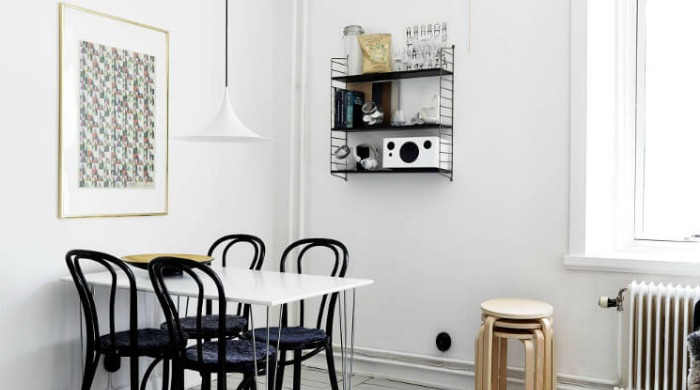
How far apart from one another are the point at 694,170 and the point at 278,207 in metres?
2.31

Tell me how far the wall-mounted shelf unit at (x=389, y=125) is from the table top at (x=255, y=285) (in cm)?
95

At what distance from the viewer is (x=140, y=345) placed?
117 inches

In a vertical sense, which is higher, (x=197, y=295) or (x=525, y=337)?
(x=197, y=295)

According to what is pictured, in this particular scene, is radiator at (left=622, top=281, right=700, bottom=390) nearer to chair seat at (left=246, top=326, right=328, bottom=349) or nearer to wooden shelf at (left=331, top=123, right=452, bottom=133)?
wooden shelf at (left=331, top=123, right=452, bottom=133)

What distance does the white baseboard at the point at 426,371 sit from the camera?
3.62m

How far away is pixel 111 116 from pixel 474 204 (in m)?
1.88

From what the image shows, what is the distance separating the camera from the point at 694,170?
3.60 metres

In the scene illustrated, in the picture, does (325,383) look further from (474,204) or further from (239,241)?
(474,204)

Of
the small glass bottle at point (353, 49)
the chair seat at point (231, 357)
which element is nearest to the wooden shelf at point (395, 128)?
the small glass bottle at point (353, 49)

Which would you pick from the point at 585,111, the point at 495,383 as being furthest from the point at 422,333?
the point at 585,111

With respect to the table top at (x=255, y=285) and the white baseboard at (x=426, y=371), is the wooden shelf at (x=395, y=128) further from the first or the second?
the white baseboard at (x=426, y=371)

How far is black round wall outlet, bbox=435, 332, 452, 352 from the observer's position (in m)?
3.93

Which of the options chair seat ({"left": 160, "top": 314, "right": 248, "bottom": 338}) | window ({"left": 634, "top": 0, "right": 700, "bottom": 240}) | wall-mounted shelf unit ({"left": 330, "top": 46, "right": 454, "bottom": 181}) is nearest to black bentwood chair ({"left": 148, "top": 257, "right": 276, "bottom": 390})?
chair seat ({"left": 160, "top": 314, "right": 248, "bottom": 338})

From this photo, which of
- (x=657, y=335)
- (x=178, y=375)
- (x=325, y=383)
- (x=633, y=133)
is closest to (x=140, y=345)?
(x=178, y=375)
